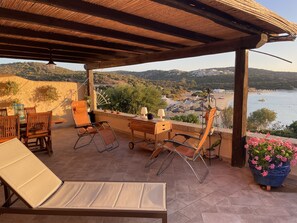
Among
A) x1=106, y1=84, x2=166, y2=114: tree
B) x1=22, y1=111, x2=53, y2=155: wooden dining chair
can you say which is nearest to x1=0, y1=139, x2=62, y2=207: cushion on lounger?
x1=22, y1=111, x2=53, y2=155: wooden dining chair

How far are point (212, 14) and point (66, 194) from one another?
267 cm

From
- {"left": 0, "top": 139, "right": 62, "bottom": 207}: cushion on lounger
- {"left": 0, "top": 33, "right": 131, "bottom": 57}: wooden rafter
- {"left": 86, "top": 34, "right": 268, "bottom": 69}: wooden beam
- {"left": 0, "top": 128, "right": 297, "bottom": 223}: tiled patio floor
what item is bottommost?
{"left": 0, "top": 128, "right": 297, "bottom": 223}: tiled patio floor

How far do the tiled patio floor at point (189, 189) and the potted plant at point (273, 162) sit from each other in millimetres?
161

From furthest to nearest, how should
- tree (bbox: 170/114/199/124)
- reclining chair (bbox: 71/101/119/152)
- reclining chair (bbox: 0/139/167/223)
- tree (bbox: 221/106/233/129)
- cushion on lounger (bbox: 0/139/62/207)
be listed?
tree (bbox: 170/114/199/124) < tree (bbox: 221/106/233/129) < reclining chair (bbox: 71/101/119/152) < cushion on lounger (bbox: 0/139/62/207) < reclining chair (bbox: 0/139/167/223)

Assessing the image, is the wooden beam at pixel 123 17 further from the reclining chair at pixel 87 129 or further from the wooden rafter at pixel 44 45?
the reclining chair at pixel 87 129

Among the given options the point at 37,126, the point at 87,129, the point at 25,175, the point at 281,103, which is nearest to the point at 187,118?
the point at 281,103

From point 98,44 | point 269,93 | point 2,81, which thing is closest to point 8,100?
point 2,81

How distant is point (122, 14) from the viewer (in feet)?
9.68

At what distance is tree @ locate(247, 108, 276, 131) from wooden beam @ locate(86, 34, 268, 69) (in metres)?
3.38

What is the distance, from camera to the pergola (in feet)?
8.61

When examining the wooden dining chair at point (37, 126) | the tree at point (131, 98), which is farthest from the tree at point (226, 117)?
the wooden dining chair at point (37, 126)

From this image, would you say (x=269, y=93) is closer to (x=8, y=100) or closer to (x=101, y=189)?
(x=101, y=189)

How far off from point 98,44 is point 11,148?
2.94 metres

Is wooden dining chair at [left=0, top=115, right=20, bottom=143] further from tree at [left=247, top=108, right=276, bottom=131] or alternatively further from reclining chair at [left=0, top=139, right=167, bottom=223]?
tree at [left=247, top=108, right=276, bottom=131]
